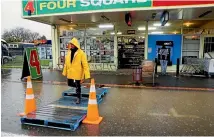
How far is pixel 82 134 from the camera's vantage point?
12.3 ft

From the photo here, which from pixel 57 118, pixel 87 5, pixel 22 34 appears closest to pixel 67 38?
pixel 87 5

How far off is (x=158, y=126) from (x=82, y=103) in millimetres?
2212

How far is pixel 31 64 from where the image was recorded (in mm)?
9992

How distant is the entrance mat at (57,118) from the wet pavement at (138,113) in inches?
5.4

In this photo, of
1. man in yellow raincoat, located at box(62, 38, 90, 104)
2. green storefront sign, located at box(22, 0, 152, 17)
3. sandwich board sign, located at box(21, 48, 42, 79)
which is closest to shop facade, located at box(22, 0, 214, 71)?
green storefront sign, located at box(22, 0, 152, 17)

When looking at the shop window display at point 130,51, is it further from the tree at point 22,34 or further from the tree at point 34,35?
the tree at point 34,35

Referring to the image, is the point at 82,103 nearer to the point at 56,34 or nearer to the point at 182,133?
the point at 182,133

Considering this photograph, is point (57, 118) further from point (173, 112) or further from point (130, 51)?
point (130, 51)

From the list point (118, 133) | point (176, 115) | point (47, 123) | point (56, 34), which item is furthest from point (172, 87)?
point (56, 34)

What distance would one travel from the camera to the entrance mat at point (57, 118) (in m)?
4.00

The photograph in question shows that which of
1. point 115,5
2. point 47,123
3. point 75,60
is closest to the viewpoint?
point 47,123

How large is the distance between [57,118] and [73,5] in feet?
25.0

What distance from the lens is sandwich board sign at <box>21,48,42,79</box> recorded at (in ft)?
32.1

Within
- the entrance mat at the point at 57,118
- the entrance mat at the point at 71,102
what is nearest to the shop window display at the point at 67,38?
the entrance mat at the point at 71,102
